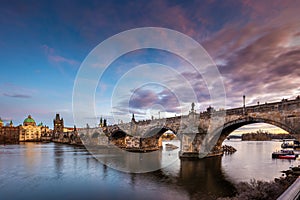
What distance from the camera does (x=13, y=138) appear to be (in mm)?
149875

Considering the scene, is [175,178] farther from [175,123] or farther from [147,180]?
[175,123]

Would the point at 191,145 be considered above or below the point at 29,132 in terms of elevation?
above

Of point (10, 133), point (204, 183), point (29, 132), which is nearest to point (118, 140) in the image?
point (204, 183)

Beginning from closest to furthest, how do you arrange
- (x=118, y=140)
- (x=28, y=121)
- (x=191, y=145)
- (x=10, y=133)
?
(x=191, y=145) → (x=118, y=140) → (x=10, y=133) → (x=28, y=121)

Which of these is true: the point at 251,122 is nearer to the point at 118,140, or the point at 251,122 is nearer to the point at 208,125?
the point at 208,125

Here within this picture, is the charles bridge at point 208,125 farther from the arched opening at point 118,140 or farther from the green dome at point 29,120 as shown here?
the green dome at point 29,120

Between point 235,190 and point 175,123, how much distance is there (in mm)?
25831

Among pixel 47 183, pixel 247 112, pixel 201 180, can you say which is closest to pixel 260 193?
pixel 201 180

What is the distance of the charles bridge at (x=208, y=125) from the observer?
25297 millimetres

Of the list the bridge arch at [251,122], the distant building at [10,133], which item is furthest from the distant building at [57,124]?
the bridge arch at [251,122]

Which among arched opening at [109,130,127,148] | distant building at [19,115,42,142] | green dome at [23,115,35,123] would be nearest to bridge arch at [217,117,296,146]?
arched opening at [109,130,127,148]

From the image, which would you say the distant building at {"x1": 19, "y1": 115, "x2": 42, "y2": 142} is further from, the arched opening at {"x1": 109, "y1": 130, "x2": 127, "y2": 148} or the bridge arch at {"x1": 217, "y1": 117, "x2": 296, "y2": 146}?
the bridge arch at {"x1": 217, "y1": 117, "x2": 296, "y2": 146}

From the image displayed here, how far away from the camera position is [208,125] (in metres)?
37.5

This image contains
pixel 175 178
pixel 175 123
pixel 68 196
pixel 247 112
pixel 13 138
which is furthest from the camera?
pixel 13 138
